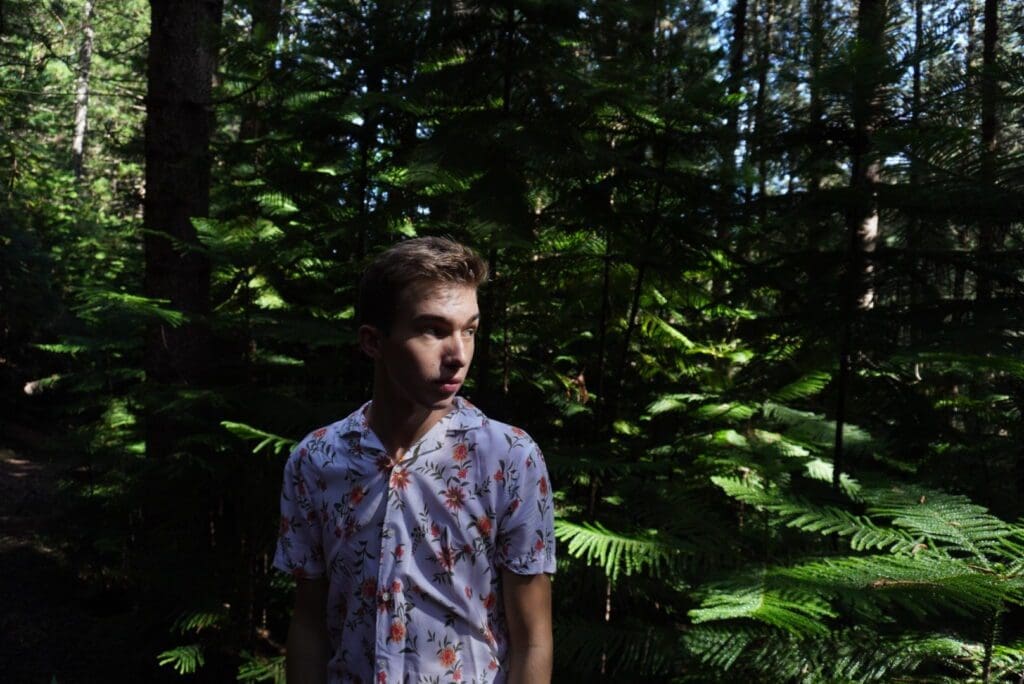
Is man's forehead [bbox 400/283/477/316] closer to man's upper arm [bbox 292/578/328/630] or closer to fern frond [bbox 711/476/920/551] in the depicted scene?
man's upper arm [bbox 292/578/328/630]

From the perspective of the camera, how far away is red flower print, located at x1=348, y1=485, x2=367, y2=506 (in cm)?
167

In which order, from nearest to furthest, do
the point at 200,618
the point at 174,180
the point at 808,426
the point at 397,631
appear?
the point at 397,631 < the point at 808,426 < the point at 200,618 < the point at 174,180

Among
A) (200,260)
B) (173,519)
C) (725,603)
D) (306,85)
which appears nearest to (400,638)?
(725,603)

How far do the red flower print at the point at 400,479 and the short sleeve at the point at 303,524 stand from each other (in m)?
0.19

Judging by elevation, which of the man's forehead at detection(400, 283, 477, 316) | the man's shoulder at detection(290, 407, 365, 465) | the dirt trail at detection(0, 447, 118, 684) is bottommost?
the dirt trail at detection(0, 447, 118, 684)

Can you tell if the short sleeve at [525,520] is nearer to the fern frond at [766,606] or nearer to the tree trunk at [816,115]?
the fern frond at [766,606]

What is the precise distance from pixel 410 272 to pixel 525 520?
609 mm

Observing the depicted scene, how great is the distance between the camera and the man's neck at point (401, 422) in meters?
1.70

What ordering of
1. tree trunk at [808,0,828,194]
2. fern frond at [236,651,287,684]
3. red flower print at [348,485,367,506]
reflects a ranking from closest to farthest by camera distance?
red flower print at [348,485,367,506]
tree trunk at [808,0,828,194]
fern frond at [236,651,287,684]

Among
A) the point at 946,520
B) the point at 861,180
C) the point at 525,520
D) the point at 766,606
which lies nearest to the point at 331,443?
the point at 525,520

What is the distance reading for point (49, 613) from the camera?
650 centimetres

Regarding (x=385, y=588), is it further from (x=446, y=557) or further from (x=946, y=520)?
(x=946, y=520)

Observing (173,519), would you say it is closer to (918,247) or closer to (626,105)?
(626,105)

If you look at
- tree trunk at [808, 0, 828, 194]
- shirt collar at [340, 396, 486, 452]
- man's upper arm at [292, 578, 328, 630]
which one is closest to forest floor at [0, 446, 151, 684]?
man's upper arm at [292, 578, 328, 630]
